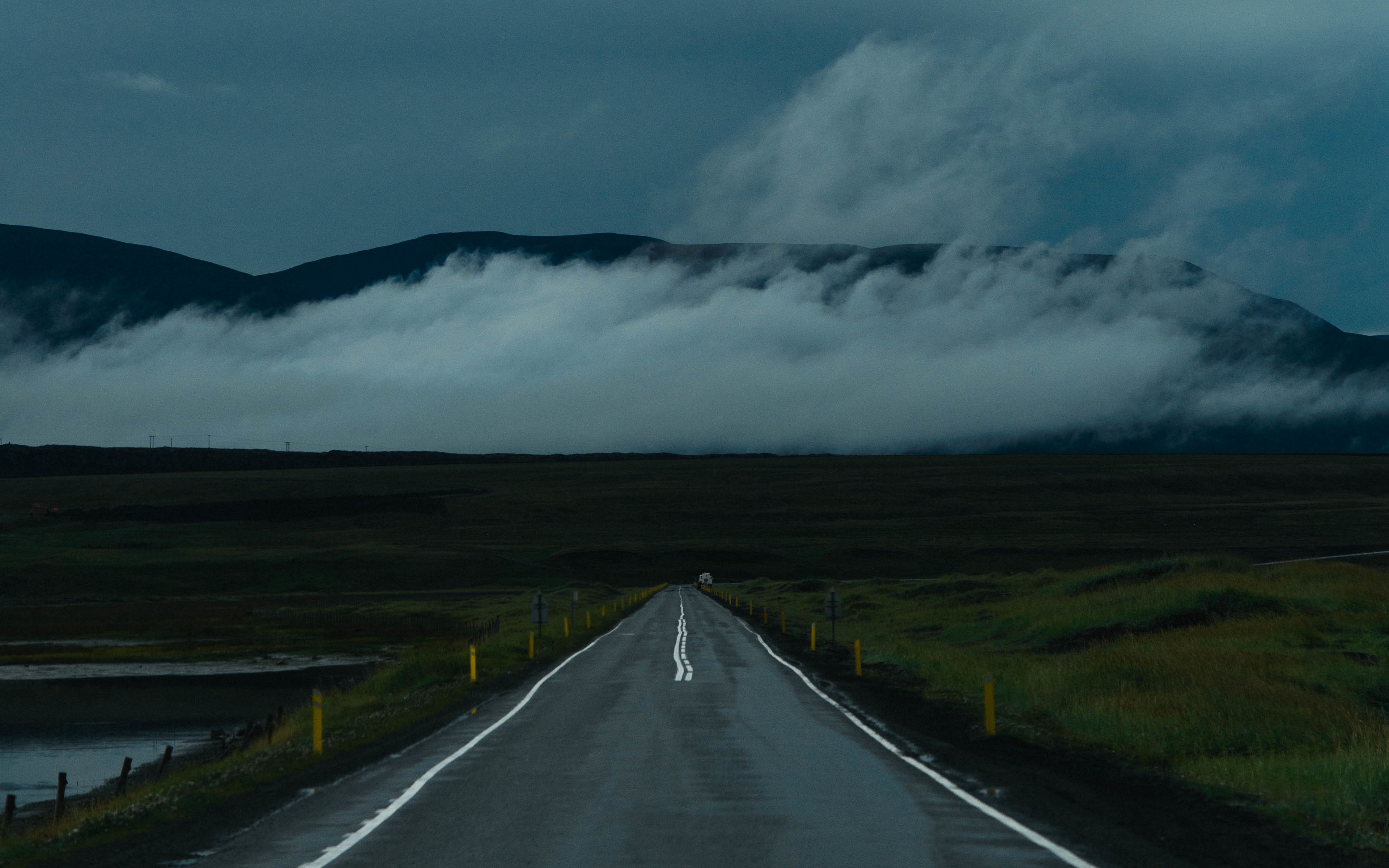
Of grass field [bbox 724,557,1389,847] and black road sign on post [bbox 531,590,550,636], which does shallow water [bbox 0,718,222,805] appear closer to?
black road sign on post [bbox 531,590,550,636]

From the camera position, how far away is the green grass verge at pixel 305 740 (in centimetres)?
1372

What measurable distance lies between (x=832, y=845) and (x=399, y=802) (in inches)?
210

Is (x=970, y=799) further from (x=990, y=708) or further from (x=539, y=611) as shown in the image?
(x=539, y=611)

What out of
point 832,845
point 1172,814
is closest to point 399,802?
point 832,845

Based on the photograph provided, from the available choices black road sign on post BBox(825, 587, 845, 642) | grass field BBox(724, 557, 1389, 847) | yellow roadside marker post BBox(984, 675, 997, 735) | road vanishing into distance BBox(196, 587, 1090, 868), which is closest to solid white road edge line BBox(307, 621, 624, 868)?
road vanishing into distance BBox(196, 587, 1090, 868)

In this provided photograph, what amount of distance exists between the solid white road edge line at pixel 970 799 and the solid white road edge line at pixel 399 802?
248 inches

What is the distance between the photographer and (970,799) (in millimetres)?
13477

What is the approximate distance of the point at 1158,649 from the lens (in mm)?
28047

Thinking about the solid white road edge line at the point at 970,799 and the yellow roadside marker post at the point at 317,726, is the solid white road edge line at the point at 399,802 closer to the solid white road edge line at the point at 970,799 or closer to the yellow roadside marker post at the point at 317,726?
the yellow roadside marker post at the point at 317,726

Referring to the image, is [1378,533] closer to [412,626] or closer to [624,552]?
[624,552]

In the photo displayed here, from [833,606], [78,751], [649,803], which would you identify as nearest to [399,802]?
[649,803]

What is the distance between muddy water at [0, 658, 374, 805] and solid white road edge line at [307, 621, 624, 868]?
9.91 m

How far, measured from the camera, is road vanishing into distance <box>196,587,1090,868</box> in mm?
10719

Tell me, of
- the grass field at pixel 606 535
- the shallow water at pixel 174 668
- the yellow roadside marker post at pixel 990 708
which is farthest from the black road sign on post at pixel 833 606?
the grass field at pixel 606 535
